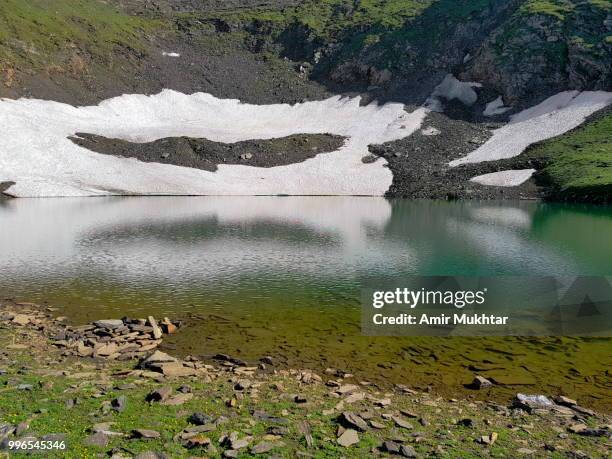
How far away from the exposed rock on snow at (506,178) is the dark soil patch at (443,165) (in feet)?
3.88

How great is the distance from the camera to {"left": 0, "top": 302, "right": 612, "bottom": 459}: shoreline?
12359 millimetres

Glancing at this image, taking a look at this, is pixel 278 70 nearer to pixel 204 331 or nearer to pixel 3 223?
pixel 3 223

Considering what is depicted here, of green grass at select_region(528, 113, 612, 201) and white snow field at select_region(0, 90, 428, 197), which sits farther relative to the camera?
white snow field at select_region(0, 90, 428, 197)

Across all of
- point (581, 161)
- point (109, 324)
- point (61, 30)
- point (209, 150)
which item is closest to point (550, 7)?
point (581, 161)

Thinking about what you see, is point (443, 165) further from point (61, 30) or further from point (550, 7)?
point (61, 30)

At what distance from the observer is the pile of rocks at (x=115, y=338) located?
64.2 feet

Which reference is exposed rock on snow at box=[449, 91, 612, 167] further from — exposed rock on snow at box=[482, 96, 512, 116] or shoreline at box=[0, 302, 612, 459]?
shoreline at box=[0, 302, 612, 459]

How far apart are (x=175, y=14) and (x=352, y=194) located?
123122 mm

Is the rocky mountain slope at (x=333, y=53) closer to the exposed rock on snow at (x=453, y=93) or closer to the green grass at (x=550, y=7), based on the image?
the green grass at (x=550, y=7)

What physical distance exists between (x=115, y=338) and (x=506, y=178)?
90190 millimetres

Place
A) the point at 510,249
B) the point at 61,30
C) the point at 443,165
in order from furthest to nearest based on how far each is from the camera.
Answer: the point at 61,30 < the point at 443,165 < the point at 510,249

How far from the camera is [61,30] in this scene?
137 meters

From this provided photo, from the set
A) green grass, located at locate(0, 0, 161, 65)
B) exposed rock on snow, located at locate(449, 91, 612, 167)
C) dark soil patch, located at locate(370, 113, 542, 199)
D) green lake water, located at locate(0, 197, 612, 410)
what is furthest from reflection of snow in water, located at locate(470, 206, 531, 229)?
green grass, located at locate(0, 0, 161, 65)

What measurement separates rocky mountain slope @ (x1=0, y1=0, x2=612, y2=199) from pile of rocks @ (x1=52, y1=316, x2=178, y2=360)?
261 ft
